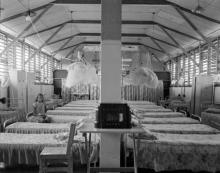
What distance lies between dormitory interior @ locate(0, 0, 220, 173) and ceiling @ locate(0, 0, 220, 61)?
31mm

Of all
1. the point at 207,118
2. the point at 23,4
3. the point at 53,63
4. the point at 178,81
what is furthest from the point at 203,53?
the point at 53,63

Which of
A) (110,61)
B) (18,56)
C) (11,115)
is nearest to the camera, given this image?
(110,61)

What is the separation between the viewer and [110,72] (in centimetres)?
321

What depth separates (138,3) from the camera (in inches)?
242

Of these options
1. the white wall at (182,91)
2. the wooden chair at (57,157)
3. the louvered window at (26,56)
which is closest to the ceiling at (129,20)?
the louvered window at (26,56)

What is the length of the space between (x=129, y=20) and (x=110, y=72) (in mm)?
5587

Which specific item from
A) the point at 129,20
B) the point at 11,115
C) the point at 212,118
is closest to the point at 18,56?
the point at 11,115

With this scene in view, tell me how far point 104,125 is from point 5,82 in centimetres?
512

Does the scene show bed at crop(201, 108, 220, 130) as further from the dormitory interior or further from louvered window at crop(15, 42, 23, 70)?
louvered window at crop(15, 42, 23, 70)

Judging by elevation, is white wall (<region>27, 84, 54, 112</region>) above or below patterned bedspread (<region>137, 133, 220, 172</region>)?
above

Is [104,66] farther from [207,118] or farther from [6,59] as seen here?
[6,59]

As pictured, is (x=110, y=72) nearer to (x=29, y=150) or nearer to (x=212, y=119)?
(x=29, y=150)

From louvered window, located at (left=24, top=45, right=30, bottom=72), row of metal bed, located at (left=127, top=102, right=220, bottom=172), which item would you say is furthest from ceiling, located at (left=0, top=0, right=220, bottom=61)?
row of metal bed, located at (left=127, top=102, right=220, bottom=172)

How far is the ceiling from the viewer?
19.5 ft
